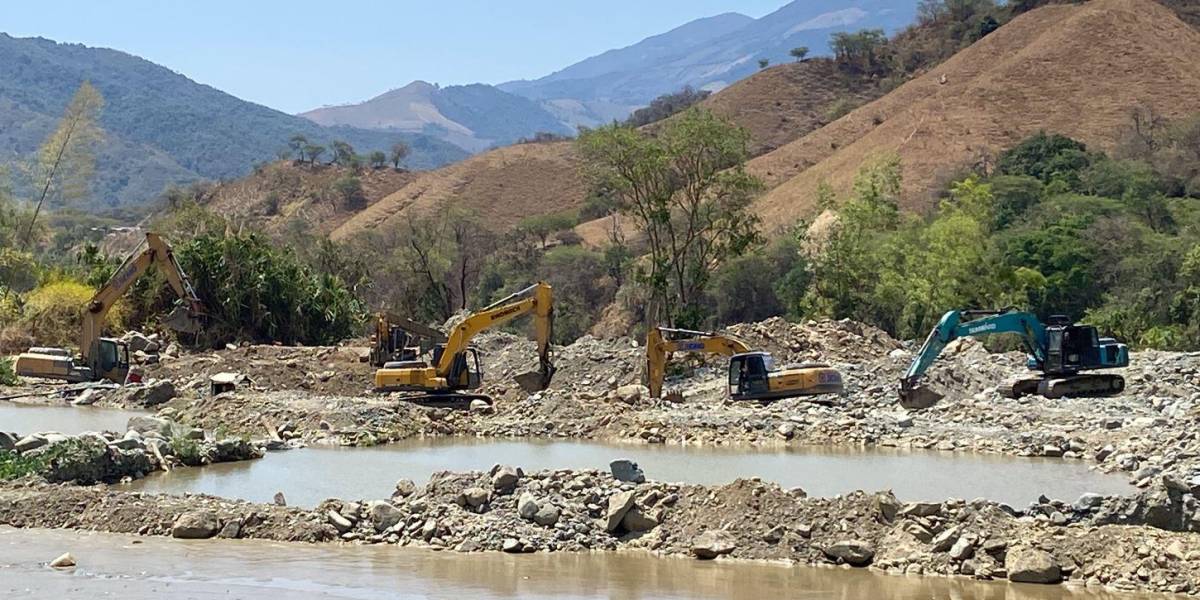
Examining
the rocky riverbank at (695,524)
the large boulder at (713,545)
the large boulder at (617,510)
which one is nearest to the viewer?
the rocky riverbank at (695,524)

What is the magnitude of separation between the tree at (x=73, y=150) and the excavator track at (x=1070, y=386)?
40.4 m

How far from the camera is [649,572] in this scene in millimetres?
15281

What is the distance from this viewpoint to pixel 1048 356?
3212 cm

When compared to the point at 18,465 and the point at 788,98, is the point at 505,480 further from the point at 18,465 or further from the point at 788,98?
the point at 788,98

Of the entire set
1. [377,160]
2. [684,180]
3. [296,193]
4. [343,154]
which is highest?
[343,154]

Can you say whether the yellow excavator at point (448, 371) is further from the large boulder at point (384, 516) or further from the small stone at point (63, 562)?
the small stone at point (63, 562)

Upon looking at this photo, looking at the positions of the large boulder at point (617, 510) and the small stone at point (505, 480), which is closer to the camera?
the large boulder at point (617, 510)

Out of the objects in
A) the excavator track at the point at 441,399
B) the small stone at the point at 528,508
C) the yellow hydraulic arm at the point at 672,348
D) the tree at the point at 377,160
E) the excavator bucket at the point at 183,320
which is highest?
the tree at the point at 377,160

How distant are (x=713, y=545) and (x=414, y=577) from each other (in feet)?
10.3

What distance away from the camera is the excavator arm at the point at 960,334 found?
31.2 m

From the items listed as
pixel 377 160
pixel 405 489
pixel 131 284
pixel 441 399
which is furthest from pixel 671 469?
pixel 377 160

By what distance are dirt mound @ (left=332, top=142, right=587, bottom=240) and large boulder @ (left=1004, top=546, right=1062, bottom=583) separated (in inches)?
3590

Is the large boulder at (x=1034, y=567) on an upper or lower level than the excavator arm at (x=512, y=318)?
lower

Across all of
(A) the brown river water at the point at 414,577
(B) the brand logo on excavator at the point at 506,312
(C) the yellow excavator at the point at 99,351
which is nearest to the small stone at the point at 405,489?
(A) the brown river water at the point at 414,577
